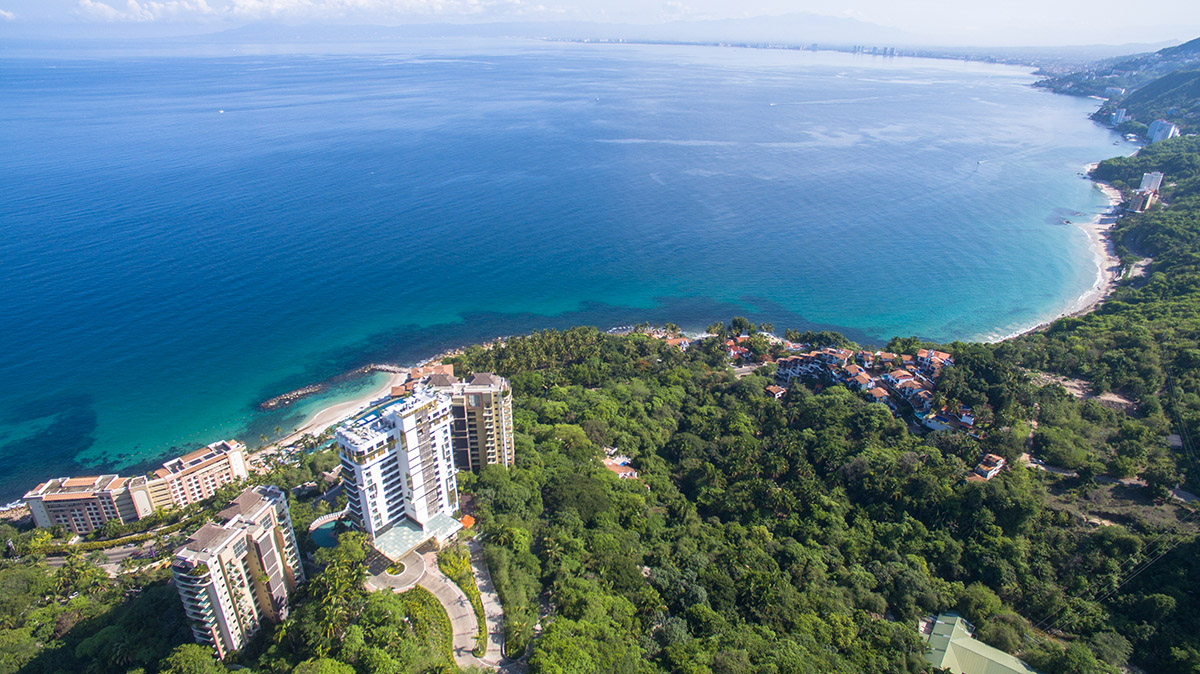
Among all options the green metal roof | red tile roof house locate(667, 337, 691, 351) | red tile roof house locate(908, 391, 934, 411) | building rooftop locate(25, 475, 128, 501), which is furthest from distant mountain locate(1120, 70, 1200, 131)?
building rooftop locate(25, 475, 128, 501)

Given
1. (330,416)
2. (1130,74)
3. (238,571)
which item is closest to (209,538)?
(238,571)

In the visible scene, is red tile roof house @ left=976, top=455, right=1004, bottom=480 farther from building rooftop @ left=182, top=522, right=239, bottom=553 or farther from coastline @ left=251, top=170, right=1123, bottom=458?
building rooftop @ left=182, top=522, right=239, bottom=553

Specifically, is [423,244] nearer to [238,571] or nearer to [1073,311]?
[238,571]

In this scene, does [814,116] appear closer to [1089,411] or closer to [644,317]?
[644,317]

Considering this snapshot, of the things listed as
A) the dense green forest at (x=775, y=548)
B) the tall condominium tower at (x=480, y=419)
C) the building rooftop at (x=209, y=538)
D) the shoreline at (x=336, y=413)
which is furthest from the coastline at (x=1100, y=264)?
the building rooftop at (x=209, y=538)

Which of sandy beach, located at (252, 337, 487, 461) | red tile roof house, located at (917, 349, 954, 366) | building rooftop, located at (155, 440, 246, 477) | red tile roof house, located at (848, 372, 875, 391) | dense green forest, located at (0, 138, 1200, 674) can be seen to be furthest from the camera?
red tile roof house, located at (917, 349, 954, 366)

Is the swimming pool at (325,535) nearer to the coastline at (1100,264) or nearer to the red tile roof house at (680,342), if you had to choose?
the red tile roof house at (680,342)
